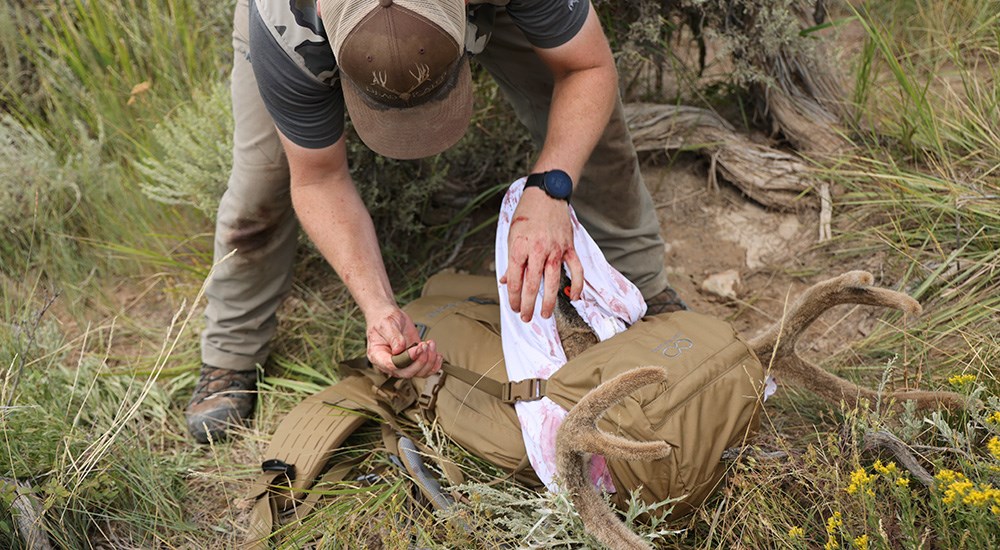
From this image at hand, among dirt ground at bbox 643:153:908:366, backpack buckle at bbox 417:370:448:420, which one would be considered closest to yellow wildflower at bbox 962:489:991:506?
dirt ground at bbox 643:153:908:366

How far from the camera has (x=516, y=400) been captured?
2285 mm

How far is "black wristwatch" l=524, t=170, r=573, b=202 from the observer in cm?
238

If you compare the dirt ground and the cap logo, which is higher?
the cap logo

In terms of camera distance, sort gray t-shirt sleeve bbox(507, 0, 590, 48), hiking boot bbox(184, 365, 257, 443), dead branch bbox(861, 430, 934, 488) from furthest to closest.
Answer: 1. hiking boot bbox(184, 365, 257, 443)
2. gray t-shirt sleeve bbox(507, 0, 590, 48)
3. dead branch bbox(861, 430, 934, 488)

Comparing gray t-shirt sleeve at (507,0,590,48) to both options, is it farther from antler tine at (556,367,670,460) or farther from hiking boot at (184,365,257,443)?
hiking boot at (184,365,257,443)

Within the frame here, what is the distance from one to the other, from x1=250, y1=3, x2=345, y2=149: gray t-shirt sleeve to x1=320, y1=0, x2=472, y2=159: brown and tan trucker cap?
16cm

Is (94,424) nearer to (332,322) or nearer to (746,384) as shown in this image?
(332,322)

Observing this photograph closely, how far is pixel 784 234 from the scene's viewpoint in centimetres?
346

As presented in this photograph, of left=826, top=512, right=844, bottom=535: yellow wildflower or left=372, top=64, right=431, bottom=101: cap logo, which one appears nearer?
left=826, top=512, right=844, bottom=535: yellow wildflower

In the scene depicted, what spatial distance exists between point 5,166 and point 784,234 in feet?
12.3

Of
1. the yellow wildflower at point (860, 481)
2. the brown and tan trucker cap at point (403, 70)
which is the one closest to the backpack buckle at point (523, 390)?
the brown and tan trucker cap at point (403, 70)

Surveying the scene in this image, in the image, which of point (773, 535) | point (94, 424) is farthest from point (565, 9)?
point (94, 424)

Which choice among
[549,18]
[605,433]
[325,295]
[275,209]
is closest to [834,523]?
[605,433]

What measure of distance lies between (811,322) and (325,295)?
6.95 ft
